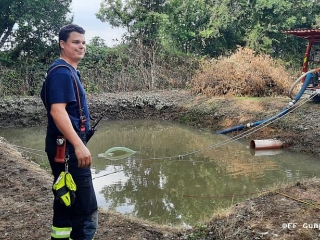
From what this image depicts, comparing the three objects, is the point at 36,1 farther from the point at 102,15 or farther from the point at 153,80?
the point at 153,80

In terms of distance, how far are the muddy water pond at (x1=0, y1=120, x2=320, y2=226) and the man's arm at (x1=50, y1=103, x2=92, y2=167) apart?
249 centimetres

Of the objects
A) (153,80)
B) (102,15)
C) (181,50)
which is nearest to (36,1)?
(102,15)

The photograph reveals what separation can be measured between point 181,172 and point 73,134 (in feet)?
15.0

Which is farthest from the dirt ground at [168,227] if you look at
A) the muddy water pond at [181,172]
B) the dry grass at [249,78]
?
the dry grass at [249,78]

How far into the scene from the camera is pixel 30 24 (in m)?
15.4

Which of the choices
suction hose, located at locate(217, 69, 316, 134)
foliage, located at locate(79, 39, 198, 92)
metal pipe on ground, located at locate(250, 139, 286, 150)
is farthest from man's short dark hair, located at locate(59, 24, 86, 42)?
foliage, located at locate(79, 39, 198, 92)

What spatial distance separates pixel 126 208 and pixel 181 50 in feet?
45.8

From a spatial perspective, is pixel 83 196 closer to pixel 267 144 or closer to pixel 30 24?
pixel 267 144

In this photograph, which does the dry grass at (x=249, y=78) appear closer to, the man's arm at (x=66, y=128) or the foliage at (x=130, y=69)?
the foliage at (x=130, y=69)

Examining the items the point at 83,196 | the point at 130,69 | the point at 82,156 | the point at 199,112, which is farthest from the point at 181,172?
the point at 130,69

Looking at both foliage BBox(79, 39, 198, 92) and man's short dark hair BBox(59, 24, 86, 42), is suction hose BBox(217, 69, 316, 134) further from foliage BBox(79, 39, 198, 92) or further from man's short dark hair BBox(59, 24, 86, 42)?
man's short dark hair BBox(59, 24, 86, 42)

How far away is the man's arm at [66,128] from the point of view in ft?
7.40

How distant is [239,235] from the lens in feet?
10.7

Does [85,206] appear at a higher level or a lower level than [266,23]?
lower
